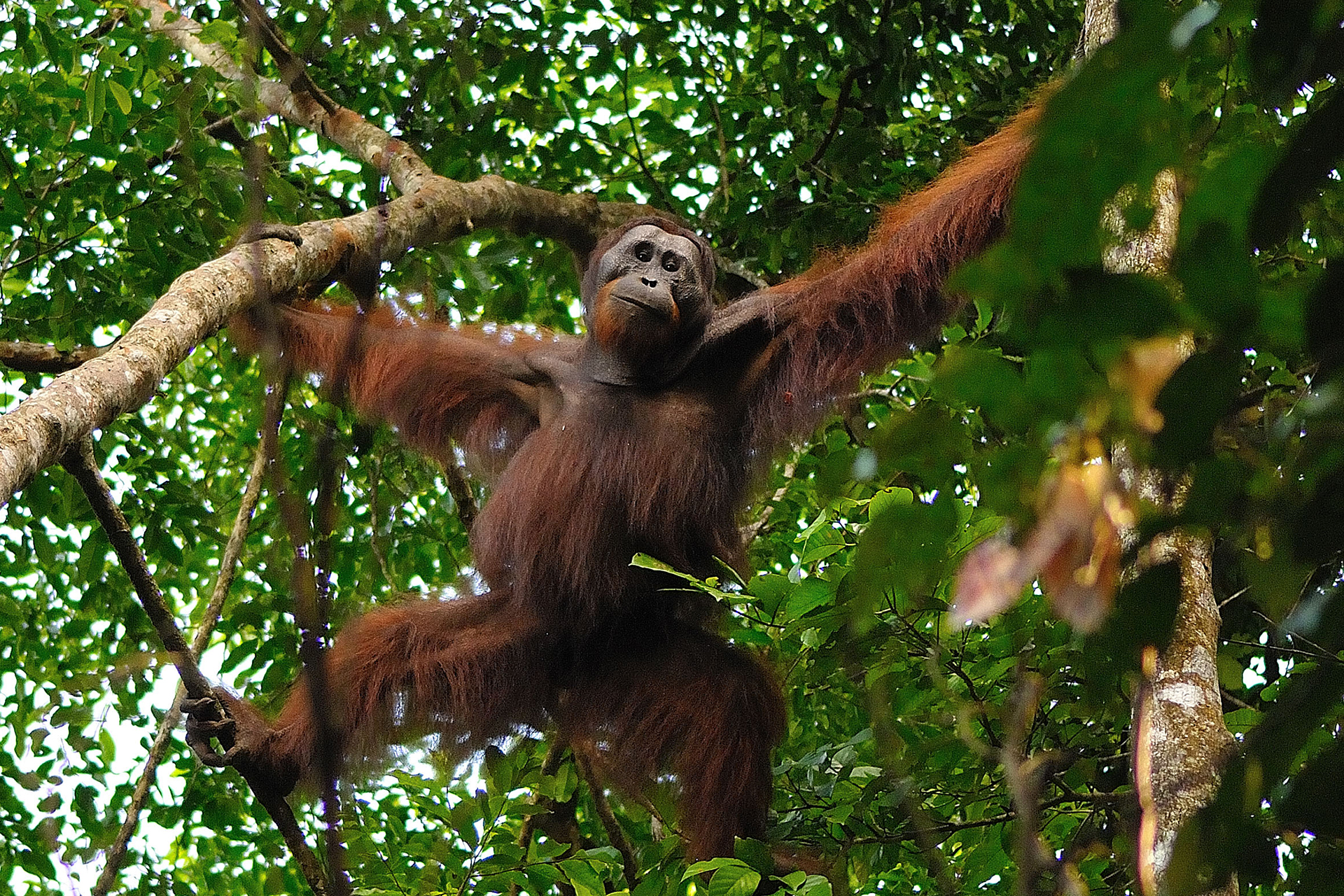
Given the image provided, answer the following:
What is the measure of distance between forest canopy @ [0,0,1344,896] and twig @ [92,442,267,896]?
1.3 inches

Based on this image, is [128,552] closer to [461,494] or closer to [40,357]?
[40,357]

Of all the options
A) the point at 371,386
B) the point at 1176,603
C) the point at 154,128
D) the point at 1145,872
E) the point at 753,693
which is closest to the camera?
the point at 1176,603

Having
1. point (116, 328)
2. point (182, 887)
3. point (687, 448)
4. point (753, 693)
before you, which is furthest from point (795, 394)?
point (116, 328)

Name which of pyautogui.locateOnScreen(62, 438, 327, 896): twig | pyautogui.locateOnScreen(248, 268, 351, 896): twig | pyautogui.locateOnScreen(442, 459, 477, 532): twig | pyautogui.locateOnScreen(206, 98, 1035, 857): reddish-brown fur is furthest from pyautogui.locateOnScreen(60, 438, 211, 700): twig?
pyautogui.locateOnScreen(442, 459, 477, 532): twig

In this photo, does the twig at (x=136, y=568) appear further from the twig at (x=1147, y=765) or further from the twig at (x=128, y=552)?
the twig at (x=1147, y=765)

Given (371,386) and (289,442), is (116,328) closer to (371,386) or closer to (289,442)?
(289,442)

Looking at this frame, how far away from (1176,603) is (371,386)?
15.7 feet

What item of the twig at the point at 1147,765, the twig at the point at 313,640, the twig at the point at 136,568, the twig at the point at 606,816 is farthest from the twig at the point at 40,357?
the twig at the point at 1147,765

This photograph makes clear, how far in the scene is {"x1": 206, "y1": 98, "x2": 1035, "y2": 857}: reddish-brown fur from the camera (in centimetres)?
455

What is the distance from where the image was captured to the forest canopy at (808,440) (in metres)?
0.90

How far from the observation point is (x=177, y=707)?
402cm

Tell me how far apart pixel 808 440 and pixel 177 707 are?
91.5 inches

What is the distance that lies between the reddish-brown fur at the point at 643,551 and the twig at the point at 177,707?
51 centimetres

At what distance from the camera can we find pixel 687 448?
4.87 metres
